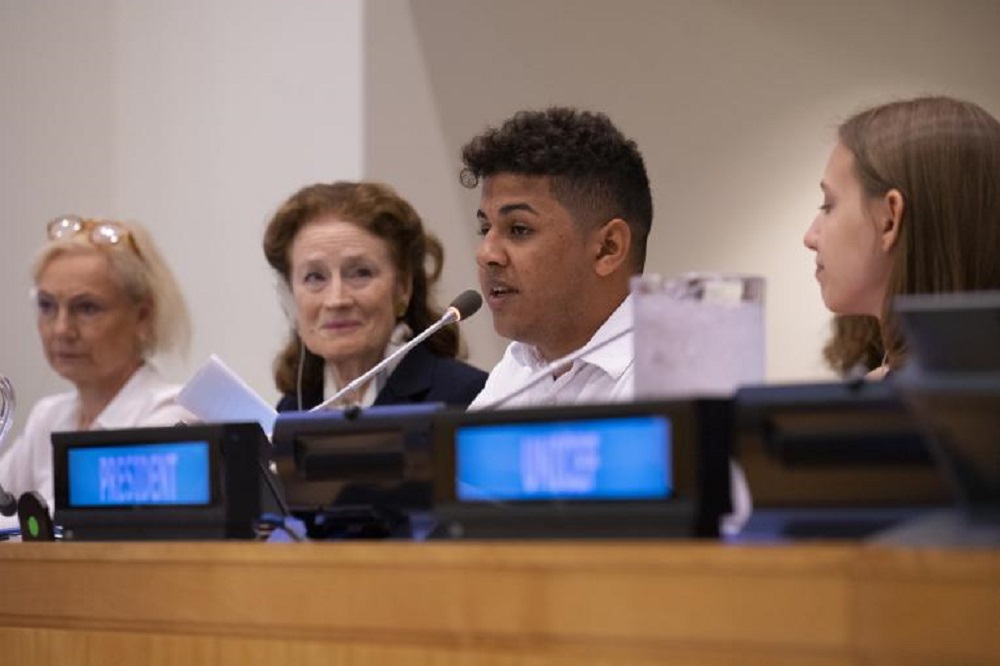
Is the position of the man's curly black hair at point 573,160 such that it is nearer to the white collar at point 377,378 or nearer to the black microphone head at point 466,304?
the black microphone head at point 466,304

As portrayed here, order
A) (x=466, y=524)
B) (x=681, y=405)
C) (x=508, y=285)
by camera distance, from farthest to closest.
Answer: (x=508, y=285)
(x=466, y=524)
(x=681, y=405)

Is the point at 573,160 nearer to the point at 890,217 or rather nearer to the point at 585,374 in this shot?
the point at 585,374

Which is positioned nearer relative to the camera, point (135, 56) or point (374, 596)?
point (374, 596)

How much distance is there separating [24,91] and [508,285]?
2.31 metres

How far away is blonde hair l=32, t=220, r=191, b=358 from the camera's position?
352 centimetres

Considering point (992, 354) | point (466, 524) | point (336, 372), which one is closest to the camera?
point (992, 354)

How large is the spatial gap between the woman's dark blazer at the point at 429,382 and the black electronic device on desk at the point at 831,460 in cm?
177

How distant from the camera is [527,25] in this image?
3818 mm

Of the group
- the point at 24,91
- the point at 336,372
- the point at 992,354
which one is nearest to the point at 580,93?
the point at 336,372

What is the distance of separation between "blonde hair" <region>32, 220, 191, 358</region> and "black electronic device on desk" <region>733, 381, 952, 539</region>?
258 centimetres

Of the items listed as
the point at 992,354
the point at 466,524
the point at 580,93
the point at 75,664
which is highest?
the point at 580,93

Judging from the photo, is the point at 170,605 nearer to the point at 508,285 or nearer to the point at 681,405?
the point at 681,405

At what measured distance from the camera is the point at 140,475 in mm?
1468

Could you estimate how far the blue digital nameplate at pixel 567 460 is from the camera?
3.61 feet
